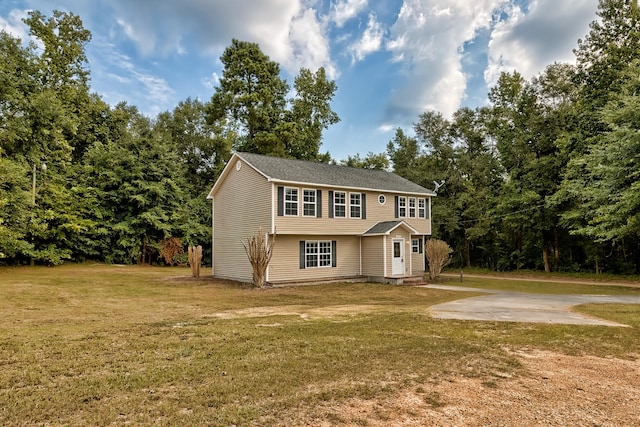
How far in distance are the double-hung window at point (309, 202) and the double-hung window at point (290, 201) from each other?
422 mm

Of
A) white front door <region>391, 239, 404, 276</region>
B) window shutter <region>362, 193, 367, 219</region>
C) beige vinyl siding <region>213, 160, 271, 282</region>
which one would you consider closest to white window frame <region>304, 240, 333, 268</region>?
window shutter <region>362, 193, 367, 219</region>

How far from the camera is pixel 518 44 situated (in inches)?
762

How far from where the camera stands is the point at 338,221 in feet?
59.7

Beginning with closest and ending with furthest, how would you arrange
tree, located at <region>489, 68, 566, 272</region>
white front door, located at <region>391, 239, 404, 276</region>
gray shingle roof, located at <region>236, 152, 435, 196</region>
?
gray shingle roof, located at <region>236, 152, 435, 196</region>, white front door, located at <region>391, 239, 404, 276</region>, tree, located at <region>489, 68, 566, 272</region>

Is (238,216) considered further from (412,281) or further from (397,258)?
(412,281)

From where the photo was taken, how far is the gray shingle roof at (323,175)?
17.1 m

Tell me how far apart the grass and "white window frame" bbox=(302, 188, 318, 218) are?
698cm

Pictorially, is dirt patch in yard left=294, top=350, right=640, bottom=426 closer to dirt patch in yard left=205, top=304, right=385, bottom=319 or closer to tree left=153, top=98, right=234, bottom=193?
dirt patch in yard left=205, top=304, right=385, bottom=319

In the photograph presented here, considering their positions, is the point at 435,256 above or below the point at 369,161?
below

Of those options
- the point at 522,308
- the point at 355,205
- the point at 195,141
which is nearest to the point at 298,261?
the point at 355,205

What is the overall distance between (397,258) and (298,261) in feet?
16.6

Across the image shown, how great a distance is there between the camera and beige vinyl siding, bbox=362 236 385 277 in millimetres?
18484

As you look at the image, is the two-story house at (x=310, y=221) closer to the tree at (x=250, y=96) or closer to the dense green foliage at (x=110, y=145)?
the dense green foliage at (x=110, y=145)

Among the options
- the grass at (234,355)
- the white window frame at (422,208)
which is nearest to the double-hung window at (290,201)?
the grass at (234,355)
